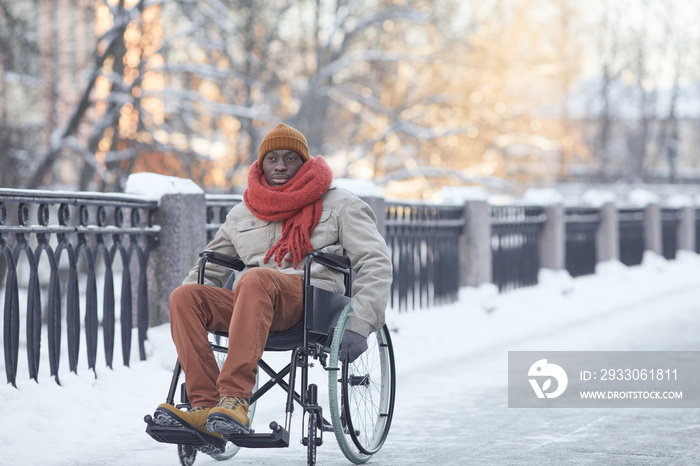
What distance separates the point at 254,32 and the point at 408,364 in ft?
41.9

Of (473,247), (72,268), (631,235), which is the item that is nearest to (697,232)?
(631,235)

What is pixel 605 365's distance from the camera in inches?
336

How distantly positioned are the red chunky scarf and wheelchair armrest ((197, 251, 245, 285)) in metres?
0.23

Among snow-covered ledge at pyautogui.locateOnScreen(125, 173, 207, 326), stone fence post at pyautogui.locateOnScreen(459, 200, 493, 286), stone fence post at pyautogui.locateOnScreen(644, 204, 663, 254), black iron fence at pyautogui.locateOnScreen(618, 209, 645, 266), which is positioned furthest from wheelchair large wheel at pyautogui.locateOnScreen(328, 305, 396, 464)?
stone fence post at pyautogui.locateOnScreen(644, 204, 663, 254)

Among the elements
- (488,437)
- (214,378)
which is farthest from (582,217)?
(214,378)

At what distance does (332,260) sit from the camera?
4.81m

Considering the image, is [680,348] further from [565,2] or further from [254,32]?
[565,2]

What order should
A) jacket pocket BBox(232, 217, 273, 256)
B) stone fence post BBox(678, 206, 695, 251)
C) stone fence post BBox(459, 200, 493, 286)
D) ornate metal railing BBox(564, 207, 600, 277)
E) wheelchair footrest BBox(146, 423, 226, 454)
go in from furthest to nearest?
stone fence post BBox(678, 206, 695, 251) < ornate metal railing BBox(564, 207, 600, 277) < stone fence post BBox(459, 200, 493, 286) < jacket pocket BBox(232, 217, 273, 256) < wheelchair footrest BBox(146, 423, 226, 454)

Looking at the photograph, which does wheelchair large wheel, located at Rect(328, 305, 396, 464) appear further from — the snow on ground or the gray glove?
the snow on ground

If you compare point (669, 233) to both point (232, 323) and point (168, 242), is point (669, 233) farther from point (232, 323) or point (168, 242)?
point (232, 323)

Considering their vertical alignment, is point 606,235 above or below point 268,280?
above

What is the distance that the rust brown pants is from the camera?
441cm

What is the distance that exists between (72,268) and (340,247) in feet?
6.93

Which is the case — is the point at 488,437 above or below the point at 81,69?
below
